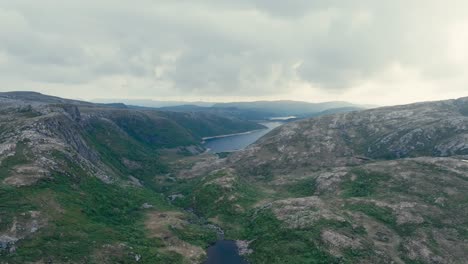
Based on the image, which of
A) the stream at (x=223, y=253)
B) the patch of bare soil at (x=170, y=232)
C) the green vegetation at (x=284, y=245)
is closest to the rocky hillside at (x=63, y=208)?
the patch of bare soil at (x=170, y=232)

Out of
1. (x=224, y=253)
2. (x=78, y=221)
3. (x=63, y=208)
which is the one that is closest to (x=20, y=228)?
(x=78, y=221)

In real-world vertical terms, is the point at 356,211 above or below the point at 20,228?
below

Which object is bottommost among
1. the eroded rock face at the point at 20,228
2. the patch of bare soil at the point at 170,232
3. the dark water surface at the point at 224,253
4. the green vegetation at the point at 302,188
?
the dark water surface at the point at 224,253

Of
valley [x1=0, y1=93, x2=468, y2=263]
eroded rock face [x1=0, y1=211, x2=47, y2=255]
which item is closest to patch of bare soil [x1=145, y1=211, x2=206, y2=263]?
valley [x1=0, y1=93, x2=468, y2=263]

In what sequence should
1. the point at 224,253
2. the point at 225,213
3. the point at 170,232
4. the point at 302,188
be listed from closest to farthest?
the point at 224,253, the point at 170,232, the point at 225,213, the point at 302,188

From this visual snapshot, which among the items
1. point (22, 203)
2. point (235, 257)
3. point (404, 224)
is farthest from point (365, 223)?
point (22, 203)

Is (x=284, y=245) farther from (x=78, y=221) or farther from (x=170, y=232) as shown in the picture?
(x=78, y=221)

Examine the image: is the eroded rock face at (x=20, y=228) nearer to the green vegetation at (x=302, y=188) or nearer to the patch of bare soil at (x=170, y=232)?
the patch of bare soil at (x=170, y=232)

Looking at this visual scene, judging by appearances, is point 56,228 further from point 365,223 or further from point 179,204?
point 365,223
